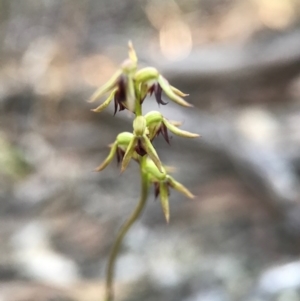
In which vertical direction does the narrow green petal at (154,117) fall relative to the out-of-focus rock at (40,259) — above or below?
below

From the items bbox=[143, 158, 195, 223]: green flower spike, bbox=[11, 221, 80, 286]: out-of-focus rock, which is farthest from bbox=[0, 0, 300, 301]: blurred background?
bbox=[143, 158, 195, 223]: green flower spike

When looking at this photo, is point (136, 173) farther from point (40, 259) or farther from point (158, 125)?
point (158, 125)

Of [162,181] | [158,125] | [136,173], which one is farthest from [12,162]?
[158,125]

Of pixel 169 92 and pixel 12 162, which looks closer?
pixel 169 92

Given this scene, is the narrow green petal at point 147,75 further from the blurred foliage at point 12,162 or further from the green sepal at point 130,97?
the blurred foliage at point 12,162

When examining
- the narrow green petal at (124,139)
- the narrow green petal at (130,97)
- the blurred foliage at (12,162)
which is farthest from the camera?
the blurred foliage at (12,162)

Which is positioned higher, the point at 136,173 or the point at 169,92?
the point at 136,173

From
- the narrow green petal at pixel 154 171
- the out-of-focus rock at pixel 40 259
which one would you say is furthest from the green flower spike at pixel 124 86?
the out-of-focus rock at pixel 40 259

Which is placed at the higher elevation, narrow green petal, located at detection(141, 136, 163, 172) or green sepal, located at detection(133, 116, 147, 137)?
green sepal, located at detection(133, 116, 147, 137)

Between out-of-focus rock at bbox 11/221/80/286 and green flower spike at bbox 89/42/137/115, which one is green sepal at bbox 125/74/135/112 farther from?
out-of-focus rock at bbox 11/221/80/286
